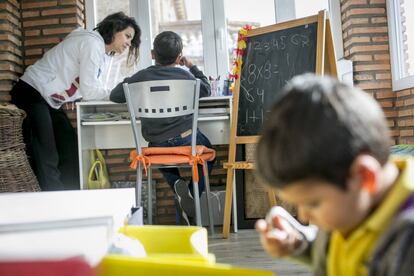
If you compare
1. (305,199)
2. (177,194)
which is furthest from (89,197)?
(177,194)

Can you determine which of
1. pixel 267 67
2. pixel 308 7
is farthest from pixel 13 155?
pixel 308 7

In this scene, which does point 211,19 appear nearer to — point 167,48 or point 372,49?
point 167,48

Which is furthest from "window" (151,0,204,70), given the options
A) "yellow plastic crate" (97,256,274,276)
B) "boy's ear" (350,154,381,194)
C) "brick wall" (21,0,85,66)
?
"boy's ear" (350,154,381,194)

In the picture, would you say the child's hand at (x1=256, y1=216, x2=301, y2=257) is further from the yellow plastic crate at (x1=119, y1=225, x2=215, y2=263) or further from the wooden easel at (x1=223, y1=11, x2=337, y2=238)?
the wooden easel at (x1=223, y1=11, x2=337, y2=238)

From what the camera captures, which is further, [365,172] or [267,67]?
[267,67]

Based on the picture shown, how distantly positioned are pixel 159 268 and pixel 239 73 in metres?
2.31

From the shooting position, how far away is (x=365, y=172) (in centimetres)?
60

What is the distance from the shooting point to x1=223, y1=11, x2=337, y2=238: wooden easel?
2.64 m

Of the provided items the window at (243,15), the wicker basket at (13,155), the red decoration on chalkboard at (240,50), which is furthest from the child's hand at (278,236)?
the window at (243,15)

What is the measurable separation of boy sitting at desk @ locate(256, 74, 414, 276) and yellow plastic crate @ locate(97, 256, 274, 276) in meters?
0.14

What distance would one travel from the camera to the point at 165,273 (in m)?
0.73

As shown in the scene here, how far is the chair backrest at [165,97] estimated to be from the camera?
2578 millimetres

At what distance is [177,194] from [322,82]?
2.33m

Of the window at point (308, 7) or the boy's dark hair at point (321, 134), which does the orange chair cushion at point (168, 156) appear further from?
the boy's dark hair at point (321, 134)
